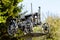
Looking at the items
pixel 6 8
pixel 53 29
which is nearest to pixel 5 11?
pixel 6 8

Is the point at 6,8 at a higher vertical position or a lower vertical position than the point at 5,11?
higher

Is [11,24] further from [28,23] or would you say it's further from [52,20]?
[52,20]

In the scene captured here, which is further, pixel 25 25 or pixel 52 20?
pixel 52 20

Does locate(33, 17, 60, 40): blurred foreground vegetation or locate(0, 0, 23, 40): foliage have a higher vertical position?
locate(0, 0, 23, 40): foliage

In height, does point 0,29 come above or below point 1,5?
below

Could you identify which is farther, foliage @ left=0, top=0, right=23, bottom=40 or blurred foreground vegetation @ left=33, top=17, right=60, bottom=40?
blurred foreground vegetation @ left=33, top=17, right=60, bottom=40

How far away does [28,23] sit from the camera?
1797 centimetres

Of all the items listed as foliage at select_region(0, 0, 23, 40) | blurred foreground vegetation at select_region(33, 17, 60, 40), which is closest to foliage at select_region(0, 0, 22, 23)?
foliage at select_region(0, 0, 23, 40)

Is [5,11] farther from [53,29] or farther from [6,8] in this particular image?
[53,29]

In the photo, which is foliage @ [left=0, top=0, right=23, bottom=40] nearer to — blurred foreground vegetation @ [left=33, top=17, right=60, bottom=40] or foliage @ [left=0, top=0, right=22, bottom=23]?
foliage @ [left=0, top=0, right=22, bottom=23]

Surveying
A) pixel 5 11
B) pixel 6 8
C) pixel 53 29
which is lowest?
pixel 53 29

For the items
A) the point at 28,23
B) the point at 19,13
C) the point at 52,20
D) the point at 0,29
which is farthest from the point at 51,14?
the point at 28,23

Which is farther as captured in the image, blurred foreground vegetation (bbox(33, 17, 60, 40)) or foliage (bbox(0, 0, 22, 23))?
blurred foreground vegetation (bbox(33, 17, 60, 40))

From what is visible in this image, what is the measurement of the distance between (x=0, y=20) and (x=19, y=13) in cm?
373
